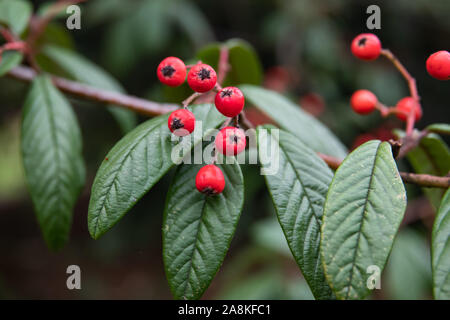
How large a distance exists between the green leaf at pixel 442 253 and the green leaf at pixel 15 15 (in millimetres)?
1706

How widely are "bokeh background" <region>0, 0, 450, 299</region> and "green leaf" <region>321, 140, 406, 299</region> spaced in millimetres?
1944

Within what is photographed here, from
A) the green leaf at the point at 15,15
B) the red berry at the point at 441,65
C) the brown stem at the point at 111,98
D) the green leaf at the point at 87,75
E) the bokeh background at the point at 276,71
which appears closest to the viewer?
the red berry at the point at 441,65

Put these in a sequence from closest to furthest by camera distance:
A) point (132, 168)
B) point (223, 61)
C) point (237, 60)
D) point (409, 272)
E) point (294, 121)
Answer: point (132, 168)
point (294, 121)
point (223, 61)
point (237, 60)
point (409, 272)

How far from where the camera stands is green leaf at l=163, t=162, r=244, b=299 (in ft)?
3.01

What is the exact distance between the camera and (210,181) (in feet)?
2.98

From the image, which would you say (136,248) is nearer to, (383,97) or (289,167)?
(383,97)

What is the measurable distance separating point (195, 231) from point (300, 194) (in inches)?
11.6

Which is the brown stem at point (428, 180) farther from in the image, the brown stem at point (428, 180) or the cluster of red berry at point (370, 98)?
the cluster of red berry at point (370, 98)

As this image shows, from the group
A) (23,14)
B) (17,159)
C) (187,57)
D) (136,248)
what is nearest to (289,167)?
(23,14)

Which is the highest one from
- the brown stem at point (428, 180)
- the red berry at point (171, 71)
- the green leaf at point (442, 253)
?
the red berry at point (171, 71)

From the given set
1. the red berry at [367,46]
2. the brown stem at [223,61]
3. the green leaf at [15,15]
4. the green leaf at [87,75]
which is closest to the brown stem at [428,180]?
the red berry at [367,46]

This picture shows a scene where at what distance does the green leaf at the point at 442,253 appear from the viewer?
2.67 ft

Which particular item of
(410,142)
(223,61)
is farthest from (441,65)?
(223,61)

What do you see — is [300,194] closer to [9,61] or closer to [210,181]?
[210,181]
